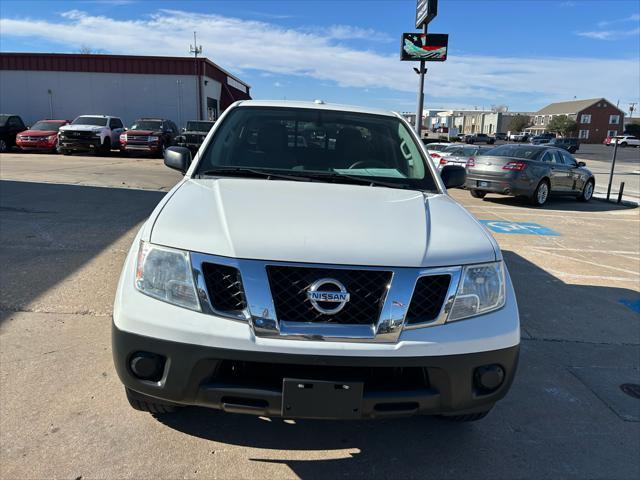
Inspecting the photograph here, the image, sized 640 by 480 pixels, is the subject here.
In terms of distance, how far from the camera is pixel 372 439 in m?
2.69

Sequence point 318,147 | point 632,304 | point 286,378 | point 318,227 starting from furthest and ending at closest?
1. point 632,304
2. point 318,147
3. point 318,227
4. point 286,378

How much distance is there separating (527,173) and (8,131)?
22446 millimetres

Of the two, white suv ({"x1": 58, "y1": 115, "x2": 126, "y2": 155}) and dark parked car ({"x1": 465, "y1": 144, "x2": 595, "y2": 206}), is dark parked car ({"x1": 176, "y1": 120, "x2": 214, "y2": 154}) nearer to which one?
white suv ({"x1": 58, "y1": 115, "x2": 126, "y2": 155})

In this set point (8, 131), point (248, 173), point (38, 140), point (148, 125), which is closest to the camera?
point (248, 173)

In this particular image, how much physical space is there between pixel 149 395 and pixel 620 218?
1235 centimetres

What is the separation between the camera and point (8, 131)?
22.5 m

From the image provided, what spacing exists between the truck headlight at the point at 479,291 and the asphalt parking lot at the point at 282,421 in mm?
892

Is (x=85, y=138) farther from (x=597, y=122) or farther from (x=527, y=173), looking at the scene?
(x=597, y=122)

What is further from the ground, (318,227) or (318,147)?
(318,147)

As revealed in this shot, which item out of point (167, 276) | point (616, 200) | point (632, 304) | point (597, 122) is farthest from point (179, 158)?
point (597, 122)

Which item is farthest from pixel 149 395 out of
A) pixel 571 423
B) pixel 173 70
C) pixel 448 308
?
pixel 173 70

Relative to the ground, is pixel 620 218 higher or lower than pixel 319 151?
lower

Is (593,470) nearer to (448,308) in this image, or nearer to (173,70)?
(448,308)

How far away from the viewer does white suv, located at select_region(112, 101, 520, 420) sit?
200 centimetres
